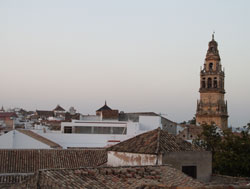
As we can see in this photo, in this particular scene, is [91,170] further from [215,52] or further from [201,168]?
[215,52]

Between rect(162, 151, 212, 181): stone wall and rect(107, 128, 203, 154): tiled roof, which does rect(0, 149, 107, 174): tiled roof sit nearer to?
rect(107, 128, 203, 154): tiled roof

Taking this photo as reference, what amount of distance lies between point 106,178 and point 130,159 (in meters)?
5.65

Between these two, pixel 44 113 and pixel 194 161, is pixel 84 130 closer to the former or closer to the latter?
pixel 194 161

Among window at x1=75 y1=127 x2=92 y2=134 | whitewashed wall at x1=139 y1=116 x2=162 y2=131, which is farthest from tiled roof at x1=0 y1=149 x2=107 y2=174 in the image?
window at x1=75 y1=127 x2=92 y2=134

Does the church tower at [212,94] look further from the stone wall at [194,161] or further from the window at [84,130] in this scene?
the stone wall at [194,161]

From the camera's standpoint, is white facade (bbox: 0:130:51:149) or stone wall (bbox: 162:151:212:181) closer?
stone wall (bbox: 162:151:212:181)

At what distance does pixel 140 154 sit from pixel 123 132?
1921 centimetres

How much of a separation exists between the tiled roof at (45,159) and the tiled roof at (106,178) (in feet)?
35.1

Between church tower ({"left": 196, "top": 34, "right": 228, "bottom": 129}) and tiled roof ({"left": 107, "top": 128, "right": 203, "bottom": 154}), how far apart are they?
34.3 metres

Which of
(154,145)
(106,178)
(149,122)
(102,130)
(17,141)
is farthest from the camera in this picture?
(102,130)

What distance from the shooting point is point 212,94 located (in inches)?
2093

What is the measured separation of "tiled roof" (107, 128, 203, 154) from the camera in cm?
1703

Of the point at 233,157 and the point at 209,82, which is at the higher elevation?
the point at 209,82

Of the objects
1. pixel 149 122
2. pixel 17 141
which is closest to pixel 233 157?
pixel 149 122
